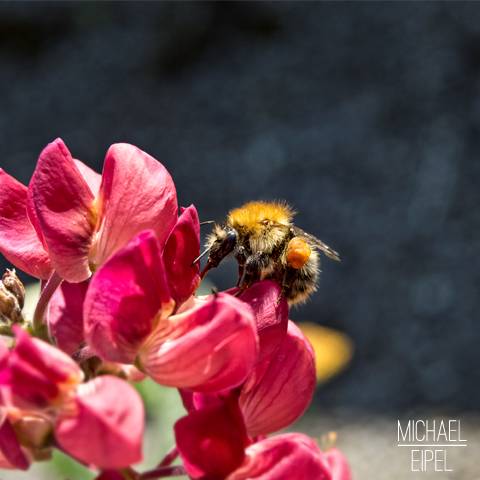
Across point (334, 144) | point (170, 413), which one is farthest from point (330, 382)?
point (170, 413)

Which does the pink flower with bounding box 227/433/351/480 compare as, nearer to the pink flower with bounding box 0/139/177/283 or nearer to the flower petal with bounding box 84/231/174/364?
the flower petal with bounding box 84/231/174/364

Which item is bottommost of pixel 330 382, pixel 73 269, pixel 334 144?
pixel 73 269

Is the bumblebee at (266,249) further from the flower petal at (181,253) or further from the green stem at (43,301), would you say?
the green stem at (43,301)

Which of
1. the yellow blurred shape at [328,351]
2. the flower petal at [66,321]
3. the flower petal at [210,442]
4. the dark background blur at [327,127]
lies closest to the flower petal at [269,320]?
the flower petal at [210,442]

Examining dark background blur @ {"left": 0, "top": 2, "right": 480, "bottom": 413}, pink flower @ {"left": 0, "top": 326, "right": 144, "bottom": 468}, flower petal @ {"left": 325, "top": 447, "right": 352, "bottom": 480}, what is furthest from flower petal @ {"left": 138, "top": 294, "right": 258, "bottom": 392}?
dark background blur @ {"left": 0, "top": 2, "right": 480, "bottom": 413}

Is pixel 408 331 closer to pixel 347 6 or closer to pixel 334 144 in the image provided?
pixel 334 144
